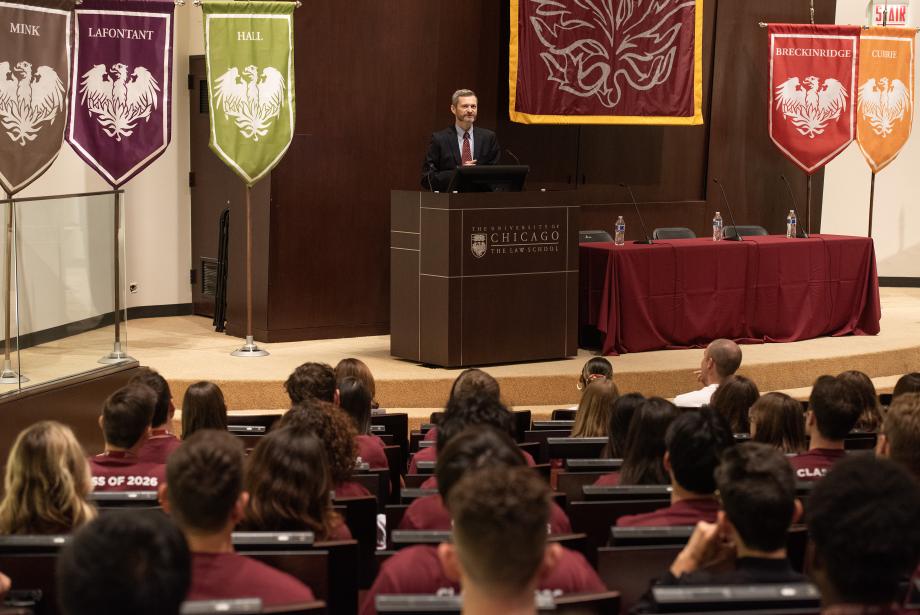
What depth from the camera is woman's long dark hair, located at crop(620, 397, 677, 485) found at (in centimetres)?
379

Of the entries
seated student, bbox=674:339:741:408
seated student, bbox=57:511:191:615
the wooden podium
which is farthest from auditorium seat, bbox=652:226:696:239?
seated student, bbox=57:511:191:615

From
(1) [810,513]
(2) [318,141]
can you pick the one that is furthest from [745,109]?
(1) [810,513]

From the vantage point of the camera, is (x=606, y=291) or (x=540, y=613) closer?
(x=540, y=613)

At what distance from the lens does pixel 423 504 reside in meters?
3.34

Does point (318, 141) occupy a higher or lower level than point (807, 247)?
higher

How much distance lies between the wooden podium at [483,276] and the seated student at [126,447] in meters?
3.88

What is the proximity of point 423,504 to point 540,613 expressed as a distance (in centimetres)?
106

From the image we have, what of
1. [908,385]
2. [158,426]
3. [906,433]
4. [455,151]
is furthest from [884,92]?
A: [158,426]

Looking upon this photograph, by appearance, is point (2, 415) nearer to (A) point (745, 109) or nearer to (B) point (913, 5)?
(A) point (745, 109)

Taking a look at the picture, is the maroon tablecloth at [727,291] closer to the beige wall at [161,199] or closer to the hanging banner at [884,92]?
the hanging banner at [884,92]

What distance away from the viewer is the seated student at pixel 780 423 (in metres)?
4.41

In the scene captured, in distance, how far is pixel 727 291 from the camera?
915cm

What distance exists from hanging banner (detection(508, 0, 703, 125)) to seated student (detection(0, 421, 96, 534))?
688 centimetres

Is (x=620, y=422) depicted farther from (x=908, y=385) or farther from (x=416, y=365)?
(x=416, y=365)
